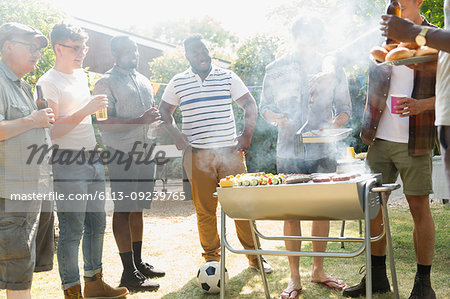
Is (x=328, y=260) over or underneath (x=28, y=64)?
underneath

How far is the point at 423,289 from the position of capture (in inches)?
118

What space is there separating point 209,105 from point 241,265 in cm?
164

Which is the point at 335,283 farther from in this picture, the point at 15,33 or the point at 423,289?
the point at 15,33

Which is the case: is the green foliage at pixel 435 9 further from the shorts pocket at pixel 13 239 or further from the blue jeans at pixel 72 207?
the shorts pocket at pixel 13 239

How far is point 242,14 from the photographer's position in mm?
12820

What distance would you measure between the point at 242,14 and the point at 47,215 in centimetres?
1100

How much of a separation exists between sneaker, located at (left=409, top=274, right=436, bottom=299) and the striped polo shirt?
196cm

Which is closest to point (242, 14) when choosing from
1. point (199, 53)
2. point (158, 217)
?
point (158, 217)

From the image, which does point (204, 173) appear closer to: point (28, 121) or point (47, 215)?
point (47, 215)

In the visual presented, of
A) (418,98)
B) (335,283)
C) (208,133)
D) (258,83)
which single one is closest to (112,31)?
(258,83)

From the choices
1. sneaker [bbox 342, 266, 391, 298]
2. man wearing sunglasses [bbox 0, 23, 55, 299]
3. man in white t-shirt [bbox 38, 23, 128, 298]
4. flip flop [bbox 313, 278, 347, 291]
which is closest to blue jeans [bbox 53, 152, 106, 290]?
man in white t-shirt [bbox 38, 23, 128, 298]

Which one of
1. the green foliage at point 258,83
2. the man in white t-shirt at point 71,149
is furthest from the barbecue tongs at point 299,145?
the green foliage at point 258,83

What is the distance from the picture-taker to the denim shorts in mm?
2525

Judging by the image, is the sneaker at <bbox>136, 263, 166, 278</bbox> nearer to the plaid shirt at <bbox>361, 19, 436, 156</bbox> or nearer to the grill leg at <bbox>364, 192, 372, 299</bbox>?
the grill leg at <bbox>364, 192, 372, 299</bbox>
